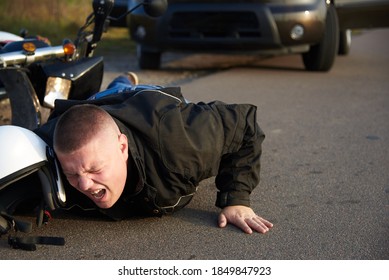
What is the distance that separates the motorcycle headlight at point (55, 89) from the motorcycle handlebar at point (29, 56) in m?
0.16

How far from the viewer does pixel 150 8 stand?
435 centimetres

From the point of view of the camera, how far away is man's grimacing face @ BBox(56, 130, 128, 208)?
2.74 metres

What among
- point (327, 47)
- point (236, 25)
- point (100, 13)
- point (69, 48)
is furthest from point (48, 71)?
point (327, 47)

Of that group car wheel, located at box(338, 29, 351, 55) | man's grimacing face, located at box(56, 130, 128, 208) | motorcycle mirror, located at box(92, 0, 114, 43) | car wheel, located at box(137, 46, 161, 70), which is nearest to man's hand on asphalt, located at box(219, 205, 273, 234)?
man's grimacing face, located at box(56, 130, 128, 208)

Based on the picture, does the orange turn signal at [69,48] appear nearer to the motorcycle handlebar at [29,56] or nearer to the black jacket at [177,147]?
the motorcycle handlebar at [29,56]

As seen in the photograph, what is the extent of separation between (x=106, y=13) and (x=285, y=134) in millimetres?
1554

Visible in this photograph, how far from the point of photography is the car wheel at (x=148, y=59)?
801cm

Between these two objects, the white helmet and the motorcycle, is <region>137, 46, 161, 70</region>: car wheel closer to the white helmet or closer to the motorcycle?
the motorcycle

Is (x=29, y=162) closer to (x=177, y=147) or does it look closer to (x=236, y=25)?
(x=177, y=147)

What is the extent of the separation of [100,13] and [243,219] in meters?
2.06

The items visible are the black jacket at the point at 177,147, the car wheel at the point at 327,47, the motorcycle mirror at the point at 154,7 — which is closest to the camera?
the black jacket at the point at 177,147

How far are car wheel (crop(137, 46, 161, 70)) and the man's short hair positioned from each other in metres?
5.21

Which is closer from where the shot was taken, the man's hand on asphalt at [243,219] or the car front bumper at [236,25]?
the man's hand on asphalt at [243,219]

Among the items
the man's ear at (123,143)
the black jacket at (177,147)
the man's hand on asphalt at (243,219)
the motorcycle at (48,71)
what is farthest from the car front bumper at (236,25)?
the man's ear at (123,143)
